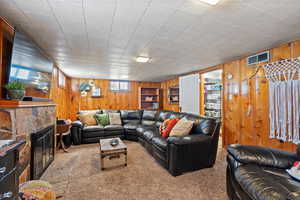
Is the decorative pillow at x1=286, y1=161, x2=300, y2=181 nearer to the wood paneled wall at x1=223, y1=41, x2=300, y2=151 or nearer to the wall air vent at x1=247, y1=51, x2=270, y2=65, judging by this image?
the wood paneled wall at x1=223, y1=41, x2=300, y2=151

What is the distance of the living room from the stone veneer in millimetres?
12

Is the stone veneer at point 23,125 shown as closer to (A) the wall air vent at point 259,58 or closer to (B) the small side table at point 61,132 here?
(B) the small side table at point 61,132

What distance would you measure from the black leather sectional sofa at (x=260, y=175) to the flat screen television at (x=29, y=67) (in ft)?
8.98

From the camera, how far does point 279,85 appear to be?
7.39 ft

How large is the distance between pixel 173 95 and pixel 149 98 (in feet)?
4.43

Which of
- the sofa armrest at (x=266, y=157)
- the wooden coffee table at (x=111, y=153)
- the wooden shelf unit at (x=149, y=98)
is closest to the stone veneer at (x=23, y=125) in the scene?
the wooden coffee table at (x=111, y=153)

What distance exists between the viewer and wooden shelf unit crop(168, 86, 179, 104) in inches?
227

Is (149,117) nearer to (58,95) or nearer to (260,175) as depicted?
(58,95)

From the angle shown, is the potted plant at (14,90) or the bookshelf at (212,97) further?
the bookshelf at (212,97)

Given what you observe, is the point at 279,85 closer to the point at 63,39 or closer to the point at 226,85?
the point at 226,85

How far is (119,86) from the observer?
6.16m

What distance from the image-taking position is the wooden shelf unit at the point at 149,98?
666 centimetres

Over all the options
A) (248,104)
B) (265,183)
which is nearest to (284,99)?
(248,104)

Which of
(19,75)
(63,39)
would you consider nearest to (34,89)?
(19,75)
